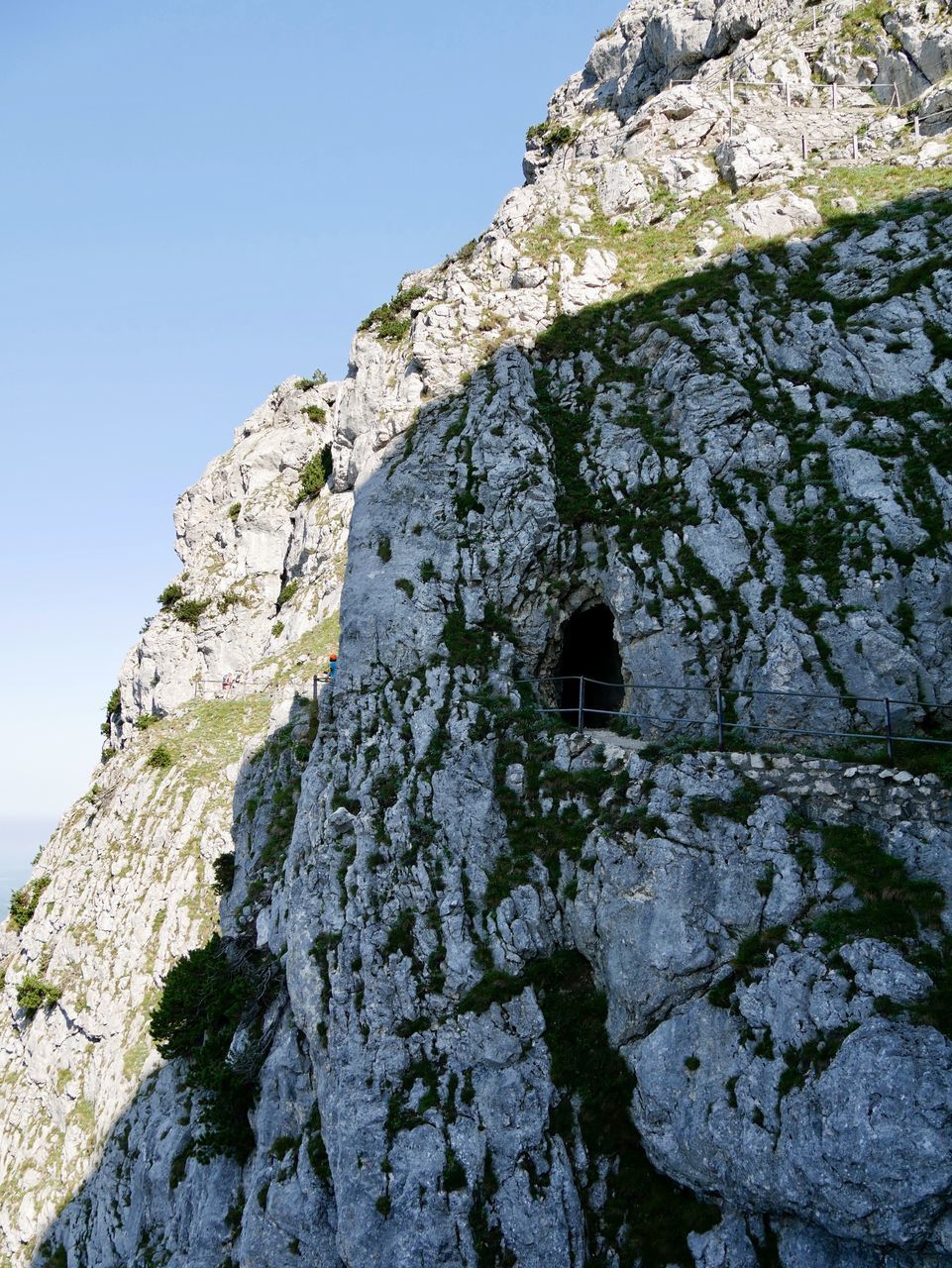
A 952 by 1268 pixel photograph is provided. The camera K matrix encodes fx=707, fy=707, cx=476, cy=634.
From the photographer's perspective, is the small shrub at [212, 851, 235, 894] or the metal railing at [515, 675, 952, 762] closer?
the metal railing at [515, 675, 952, 762]

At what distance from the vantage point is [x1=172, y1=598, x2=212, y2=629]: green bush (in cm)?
4606

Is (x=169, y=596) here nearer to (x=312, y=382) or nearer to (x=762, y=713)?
(x=312, y=382)

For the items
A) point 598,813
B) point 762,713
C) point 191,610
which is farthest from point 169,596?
point 762,713

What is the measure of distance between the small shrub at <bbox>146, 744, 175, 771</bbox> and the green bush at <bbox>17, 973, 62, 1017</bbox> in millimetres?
10165

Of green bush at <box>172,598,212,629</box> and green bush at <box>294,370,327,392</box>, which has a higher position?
green bush at <box>294,370,327,392</box>

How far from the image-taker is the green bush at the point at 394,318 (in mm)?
32281

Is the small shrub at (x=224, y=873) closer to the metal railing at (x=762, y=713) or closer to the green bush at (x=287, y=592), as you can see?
the metal railing at (x=762, y=713)

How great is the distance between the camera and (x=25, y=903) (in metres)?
36.9

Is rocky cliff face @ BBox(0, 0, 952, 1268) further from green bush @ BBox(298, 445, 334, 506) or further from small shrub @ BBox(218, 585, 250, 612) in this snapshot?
green bush @ BBox(298, 445, 334, 506)

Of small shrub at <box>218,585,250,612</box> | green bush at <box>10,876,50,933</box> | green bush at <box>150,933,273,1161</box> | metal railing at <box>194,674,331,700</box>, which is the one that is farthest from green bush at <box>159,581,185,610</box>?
green bush at <box>150,933,273,1161</box>

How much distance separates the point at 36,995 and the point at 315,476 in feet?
108

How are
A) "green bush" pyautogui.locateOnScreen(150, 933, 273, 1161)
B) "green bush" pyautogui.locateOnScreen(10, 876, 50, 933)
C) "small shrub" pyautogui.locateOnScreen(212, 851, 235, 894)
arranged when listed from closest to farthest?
1. "green bush" pyautogui.locateOnScreen(150, 933, 273, 1161)
2. "small shrub" pyautogui.locateOnScreen(212, 851, 235, 894)
3. "green bush" pyautogui.locateOnScreen(10, 876, 50, 933)

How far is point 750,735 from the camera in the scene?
1708 centimetres

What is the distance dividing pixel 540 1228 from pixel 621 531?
16.6 meters
